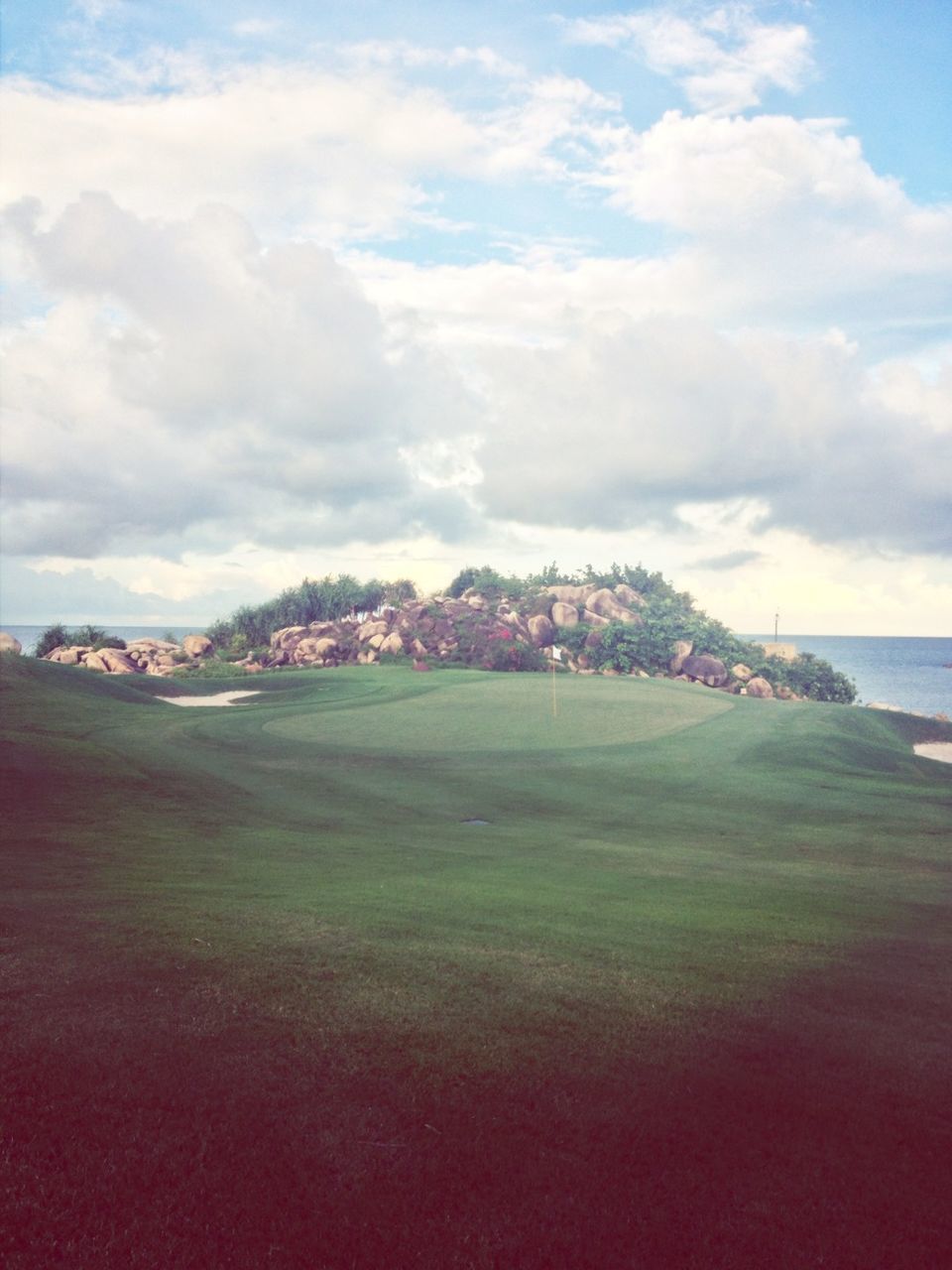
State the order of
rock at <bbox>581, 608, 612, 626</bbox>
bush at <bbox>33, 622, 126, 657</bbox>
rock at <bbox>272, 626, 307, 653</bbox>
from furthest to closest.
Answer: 1. rock at <bbox>581, 608, 612, 626</bbox>
2. rock at <bbox>272, 626, 307, 653</bbox>
3. bush at <bbox>33, 622, 126, 657</bbox>

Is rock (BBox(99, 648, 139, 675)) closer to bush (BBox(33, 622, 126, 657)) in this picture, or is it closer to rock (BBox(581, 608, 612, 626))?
bush (BBox(33, 622, 126, 657))

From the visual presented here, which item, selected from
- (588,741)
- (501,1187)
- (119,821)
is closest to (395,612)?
(588,741)

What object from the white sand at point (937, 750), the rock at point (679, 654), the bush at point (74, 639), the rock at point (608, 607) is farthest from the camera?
the rock at point (608, 607)

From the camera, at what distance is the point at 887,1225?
15.8 ft

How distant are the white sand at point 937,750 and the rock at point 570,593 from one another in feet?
158

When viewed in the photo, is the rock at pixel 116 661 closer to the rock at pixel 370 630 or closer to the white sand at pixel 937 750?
the rock at pixel 370 630

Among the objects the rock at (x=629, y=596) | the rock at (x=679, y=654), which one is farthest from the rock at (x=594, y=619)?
the rock at (x=679, y=654)

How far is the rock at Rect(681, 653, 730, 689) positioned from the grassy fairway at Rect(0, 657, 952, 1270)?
57.7 metres

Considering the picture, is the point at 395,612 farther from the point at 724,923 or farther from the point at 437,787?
the point at 724,923

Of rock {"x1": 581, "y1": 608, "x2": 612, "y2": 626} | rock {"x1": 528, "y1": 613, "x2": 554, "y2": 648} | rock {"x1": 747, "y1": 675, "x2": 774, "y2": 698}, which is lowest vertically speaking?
rock {"x1": 747, "y1": 675, "x2": 774, "y2": 698}

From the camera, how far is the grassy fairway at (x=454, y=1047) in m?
4.52

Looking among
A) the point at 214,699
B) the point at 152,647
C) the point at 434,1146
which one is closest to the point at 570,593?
the point at 152,647

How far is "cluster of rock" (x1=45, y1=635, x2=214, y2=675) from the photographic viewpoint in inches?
2299

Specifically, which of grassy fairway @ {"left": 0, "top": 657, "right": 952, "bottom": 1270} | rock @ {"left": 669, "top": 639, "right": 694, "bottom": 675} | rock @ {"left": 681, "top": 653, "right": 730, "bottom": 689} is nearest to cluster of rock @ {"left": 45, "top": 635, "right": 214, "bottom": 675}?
rock @ {"left": 669, "top": 639, "right": 694, "bottom": 675}
